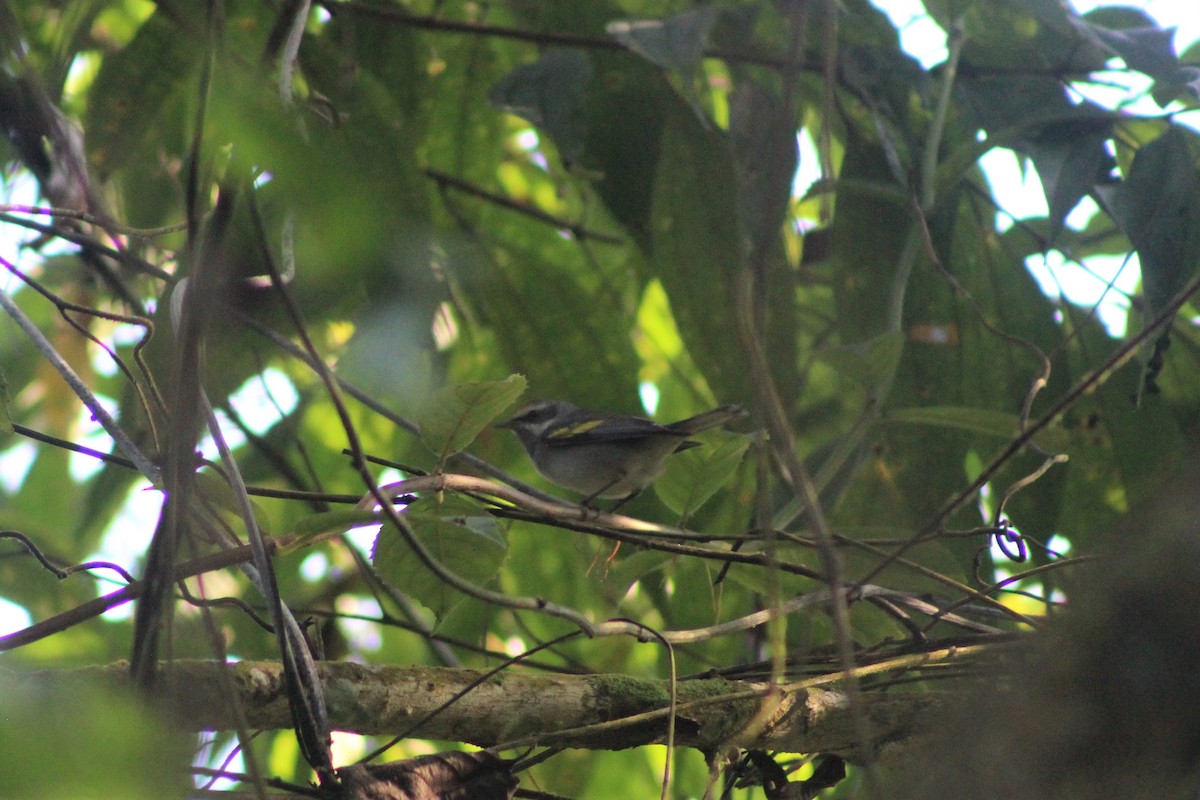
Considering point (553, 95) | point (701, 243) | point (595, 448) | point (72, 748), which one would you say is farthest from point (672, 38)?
point (72, 748)

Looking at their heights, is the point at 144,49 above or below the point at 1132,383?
above

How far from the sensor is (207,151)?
34.7 inches

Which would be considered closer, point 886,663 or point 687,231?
point 886,663

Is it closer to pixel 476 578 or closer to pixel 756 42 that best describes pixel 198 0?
pixel 756 42

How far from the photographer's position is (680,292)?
363 cm

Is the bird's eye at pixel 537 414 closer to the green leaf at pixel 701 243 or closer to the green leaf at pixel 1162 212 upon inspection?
the green leaf at pixel 701 243

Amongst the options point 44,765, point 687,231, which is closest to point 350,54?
point 687,231

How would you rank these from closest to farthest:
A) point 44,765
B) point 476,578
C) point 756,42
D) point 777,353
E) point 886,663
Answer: point 44,765 < point 476,578 < point 886,663 < point 777,353 < point 756,42

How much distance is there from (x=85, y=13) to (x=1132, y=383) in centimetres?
391

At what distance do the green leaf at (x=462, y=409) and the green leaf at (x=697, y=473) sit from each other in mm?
660

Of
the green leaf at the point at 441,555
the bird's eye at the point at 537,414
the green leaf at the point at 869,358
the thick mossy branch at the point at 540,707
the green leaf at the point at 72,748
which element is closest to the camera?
the green leaf at the point at 72,748

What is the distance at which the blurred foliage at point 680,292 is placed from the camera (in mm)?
2715

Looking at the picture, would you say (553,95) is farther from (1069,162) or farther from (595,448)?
(1069,162)

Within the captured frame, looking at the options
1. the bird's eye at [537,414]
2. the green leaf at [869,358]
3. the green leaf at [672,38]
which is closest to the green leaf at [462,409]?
the green leaf at [869,358]
